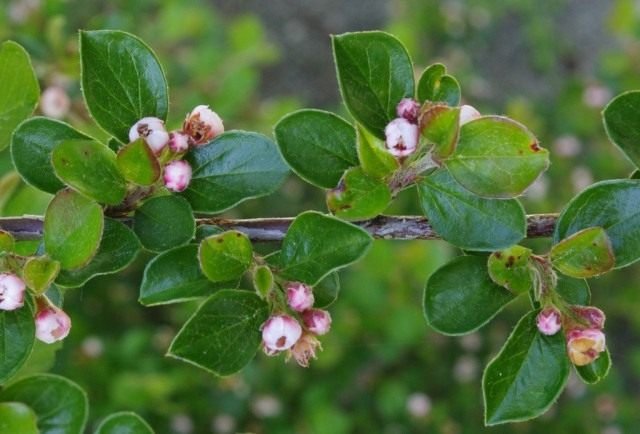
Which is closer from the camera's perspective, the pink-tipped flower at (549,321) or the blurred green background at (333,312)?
the pink-tipped flower at (549,321)

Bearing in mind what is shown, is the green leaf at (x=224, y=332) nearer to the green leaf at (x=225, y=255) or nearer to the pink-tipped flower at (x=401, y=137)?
the green leaf at (x=225, y=255)

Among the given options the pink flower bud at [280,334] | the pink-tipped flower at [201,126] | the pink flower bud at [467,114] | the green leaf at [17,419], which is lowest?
the green leaf at [17,419]

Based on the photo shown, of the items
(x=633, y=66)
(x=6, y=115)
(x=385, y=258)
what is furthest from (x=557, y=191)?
(x=6, y=115)

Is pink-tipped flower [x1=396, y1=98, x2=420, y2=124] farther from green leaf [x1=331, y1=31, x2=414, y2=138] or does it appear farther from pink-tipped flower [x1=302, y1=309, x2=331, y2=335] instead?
pink-tipped flower [x1=302, y1=309, x2=331, y2=335]

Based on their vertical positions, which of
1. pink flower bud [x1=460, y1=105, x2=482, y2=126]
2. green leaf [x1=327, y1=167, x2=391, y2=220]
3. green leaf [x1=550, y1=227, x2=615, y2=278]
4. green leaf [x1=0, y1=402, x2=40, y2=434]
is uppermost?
pink flower bud [x1=460, y1=105, x2=482, y2=126]

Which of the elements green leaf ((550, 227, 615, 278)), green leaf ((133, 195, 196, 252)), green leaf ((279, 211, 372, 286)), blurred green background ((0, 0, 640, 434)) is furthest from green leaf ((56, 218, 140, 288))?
blurred green background ((0, 0, 640, 434))

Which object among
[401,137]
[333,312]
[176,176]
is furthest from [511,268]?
[333,312]

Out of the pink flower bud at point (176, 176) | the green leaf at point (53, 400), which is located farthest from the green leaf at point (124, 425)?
the pink flower bud at point (176, 176)
